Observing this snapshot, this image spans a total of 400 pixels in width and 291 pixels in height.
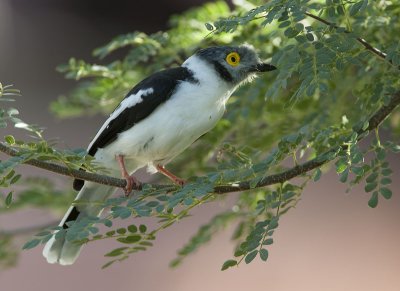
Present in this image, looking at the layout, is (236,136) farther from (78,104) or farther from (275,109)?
(78,104)

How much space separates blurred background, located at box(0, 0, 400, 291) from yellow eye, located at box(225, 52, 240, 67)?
6.61 feet

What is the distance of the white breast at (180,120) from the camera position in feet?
9.01

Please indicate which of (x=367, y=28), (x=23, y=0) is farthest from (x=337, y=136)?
(x=23, y=0)

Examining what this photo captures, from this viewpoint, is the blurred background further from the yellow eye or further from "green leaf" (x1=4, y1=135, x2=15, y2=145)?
"green leaf" (x1=4, y1=135, x2=15, y2=145)

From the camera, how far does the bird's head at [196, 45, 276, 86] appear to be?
2826 mm

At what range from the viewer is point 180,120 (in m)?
2.74

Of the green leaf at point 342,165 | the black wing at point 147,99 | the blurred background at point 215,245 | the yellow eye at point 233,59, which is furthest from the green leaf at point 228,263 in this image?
the blurred background at point 215,245

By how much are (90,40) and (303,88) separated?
19.5 ft

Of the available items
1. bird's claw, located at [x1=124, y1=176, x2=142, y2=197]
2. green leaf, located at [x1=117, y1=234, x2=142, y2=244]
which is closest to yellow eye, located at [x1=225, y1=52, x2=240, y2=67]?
bird's claw, located at [x1=124, y1=176, x2=142, y2=197]

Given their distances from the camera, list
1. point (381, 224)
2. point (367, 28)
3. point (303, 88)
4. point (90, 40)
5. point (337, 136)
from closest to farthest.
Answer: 1. point (303, 88)
2. point (337, 136)
3. point (367, 28)
4. point (381, 224)
5. point (90, 40)

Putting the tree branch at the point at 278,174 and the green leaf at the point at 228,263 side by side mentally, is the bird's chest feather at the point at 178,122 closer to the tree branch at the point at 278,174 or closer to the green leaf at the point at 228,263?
the tree branch at the point at 278,174

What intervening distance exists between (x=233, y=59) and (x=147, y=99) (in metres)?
0.34

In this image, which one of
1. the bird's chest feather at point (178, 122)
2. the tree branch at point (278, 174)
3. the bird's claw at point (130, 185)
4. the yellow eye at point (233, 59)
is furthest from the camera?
the yellow eye at point (233, 59)

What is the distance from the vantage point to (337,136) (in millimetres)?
2164
